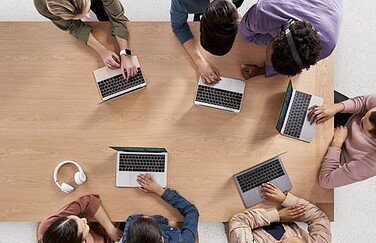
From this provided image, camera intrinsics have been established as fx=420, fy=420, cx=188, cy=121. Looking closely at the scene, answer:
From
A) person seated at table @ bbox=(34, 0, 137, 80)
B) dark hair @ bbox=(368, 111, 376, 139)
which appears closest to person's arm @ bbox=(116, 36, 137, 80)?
person seated at table @ bbox=(34, 0, 137, 80)

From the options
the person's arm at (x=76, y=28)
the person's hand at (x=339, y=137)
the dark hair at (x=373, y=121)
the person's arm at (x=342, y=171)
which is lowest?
the person's arm at (x=342, y=171)

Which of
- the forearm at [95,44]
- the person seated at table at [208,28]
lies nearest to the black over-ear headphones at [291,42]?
the person seated at table at [208,28]

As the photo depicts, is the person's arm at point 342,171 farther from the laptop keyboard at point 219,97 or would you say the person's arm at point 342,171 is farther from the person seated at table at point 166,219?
the person seated at table at point 166,219

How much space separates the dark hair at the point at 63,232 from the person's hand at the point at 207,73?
2.50ft

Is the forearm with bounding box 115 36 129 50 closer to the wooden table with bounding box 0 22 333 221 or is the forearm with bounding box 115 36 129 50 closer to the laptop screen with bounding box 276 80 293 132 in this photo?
the wooden table with bounding box 0 22 333 221

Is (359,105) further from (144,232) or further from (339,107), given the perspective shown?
(144,232)

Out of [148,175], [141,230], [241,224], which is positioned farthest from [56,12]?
[241,224]

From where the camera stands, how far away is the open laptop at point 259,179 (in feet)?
5.64

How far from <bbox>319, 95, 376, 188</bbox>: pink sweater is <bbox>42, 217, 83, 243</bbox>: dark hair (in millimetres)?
988

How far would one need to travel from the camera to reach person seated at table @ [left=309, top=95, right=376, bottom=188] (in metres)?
1.67

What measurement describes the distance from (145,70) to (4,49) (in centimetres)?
59

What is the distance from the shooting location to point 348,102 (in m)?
1.80

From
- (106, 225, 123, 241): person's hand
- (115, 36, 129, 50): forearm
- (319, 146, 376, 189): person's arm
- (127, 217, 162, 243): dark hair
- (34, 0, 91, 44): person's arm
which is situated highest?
(34, 0, 91, 44): person's arm

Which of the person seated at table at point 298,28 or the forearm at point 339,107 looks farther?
the forearm at point 339,107
